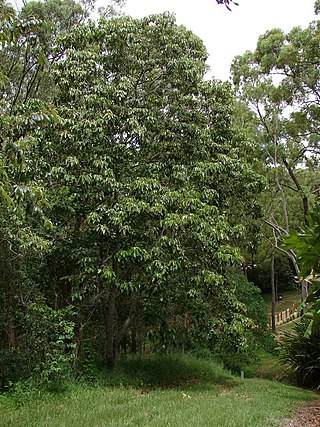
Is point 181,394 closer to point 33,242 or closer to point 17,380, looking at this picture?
point 17,380

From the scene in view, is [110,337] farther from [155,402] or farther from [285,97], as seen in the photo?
[285,97]

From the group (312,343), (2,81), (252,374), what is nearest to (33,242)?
(2,81)

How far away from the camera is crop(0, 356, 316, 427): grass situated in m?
6.36

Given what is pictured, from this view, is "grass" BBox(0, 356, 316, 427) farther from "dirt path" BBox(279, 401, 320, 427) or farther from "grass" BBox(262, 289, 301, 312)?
"grass" BBox(262, 289, 301, 312)

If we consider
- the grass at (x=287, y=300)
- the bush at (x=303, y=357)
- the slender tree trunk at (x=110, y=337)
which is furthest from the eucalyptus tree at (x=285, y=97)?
the grass at (x=287, y=300)

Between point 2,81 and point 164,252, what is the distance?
5.03 meters

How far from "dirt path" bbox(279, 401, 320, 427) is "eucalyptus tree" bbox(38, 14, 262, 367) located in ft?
7.11

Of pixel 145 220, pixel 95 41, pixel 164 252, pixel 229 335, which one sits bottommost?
pixel 229 335

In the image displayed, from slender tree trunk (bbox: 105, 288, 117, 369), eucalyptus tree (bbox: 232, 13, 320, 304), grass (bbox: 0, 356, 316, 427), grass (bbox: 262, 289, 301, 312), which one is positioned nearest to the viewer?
grass (bbox: 0, 356, 316, 427)

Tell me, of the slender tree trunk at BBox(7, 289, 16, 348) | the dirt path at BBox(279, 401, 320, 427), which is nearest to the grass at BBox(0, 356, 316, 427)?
the dirt path at BBox(279, 401, 320, 427)

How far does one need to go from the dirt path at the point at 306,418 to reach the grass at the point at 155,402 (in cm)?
17

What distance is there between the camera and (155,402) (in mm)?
7863

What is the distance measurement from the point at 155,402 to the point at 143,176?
4.51 metres

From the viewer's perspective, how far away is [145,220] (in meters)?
9.33
